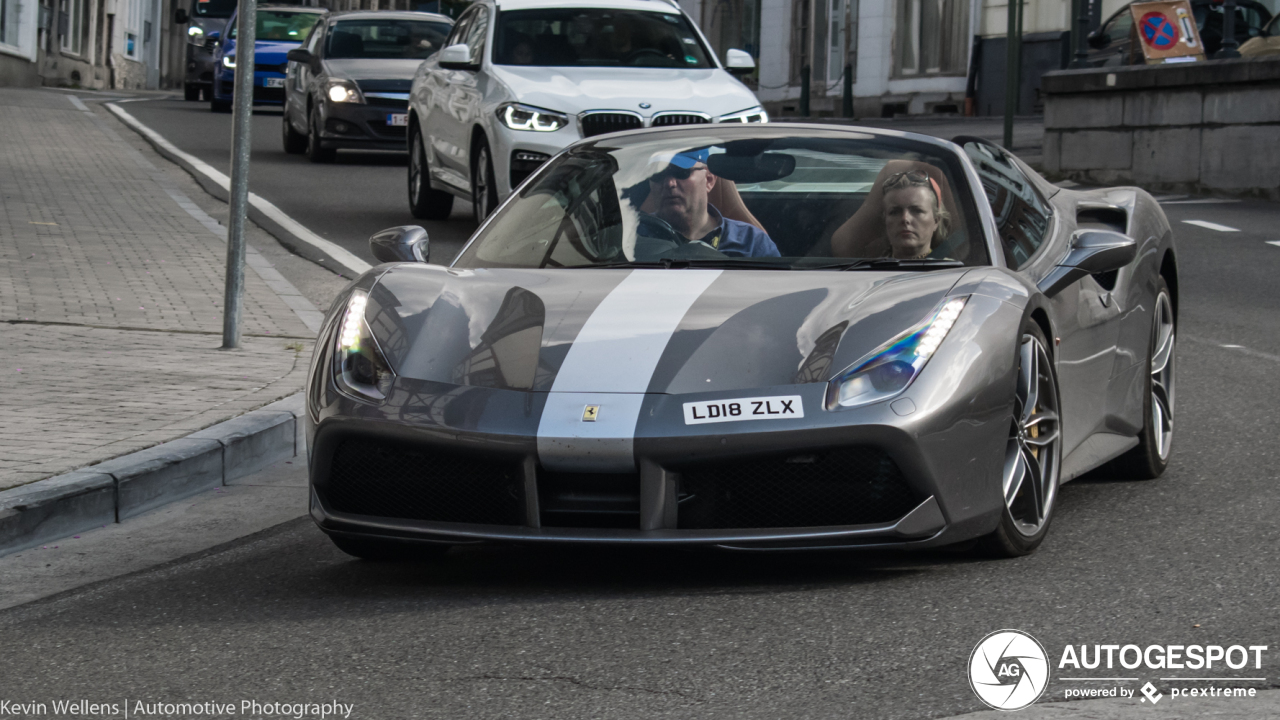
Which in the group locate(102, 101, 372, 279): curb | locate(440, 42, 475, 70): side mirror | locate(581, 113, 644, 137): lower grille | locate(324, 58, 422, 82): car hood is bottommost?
locate(102, 101, 372, 279): curb

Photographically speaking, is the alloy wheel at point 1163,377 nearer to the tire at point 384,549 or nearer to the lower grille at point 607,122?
the tire at point 384,549

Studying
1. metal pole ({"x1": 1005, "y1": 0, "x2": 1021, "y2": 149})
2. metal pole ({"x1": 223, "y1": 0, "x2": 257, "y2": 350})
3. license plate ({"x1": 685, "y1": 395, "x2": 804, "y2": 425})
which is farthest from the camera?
metal pole ({"x1": 1005, "y1": 0, "x2": 1021, "y2": 149})

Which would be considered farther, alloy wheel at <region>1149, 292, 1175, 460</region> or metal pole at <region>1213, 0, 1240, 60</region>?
metal pole at <region>1213, 0, 1240, 60</region>

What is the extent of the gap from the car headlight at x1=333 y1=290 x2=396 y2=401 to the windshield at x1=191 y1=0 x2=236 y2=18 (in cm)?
3811

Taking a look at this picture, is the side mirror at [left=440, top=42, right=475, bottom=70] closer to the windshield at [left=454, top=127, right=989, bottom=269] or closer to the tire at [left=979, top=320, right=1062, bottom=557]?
the windshield at [left=454, top=127, right=989, bottom=269]

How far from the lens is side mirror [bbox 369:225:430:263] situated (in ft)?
17.8

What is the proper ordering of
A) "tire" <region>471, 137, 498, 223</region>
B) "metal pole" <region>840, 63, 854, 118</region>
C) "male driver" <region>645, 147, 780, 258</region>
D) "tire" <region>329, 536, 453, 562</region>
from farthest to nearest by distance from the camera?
"metal pole" <region>840, 63, 854, 118</region> → "tire" <region>471, 137, 498, 223</region> → "male driver" <region>645, 147, 780, 258</region> → "tire" <region>329, 536, 453, 562</region>

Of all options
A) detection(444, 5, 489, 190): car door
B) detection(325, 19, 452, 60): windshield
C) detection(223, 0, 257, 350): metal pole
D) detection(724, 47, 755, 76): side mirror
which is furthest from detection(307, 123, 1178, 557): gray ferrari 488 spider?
detection(325, 19, 452, 60): windshield

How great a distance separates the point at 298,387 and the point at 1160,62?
1520 centimetres

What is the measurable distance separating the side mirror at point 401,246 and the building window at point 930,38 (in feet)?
112

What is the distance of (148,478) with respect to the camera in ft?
18.9

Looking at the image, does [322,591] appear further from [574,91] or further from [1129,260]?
[574,91]

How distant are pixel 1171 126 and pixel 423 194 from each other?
9223 mm

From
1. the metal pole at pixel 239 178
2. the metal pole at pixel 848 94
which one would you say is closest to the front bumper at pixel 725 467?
the metal pole at pixel 239 178
